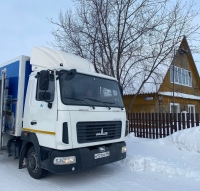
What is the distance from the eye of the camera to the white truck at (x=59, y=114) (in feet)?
14.4

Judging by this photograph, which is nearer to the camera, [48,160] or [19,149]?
[48,160]

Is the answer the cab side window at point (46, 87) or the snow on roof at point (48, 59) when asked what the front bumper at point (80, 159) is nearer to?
the cab side window at point (46, 87)

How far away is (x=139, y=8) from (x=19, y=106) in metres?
8.21

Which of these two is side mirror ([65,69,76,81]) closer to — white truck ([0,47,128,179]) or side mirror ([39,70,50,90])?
white truck ([0,47,128,179])

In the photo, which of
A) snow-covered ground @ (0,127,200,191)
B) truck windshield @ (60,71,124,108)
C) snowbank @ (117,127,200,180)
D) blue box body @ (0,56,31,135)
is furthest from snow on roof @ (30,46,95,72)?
snowbank @ (117,127,200,180)

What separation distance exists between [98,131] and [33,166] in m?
1.78

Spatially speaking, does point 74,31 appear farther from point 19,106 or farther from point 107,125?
point 107,125

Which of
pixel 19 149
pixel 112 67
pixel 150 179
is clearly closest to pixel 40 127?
pixel 19 149

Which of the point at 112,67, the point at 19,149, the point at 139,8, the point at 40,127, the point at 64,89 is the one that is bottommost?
the point at 19,149

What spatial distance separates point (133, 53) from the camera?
443 inches

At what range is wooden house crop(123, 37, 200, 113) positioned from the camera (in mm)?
14602

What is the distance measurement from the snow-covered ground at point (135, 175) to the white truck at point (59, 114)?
0.42m

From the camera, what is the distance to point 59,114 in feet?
14.2

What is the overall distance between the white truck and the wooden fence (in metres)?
4.24
